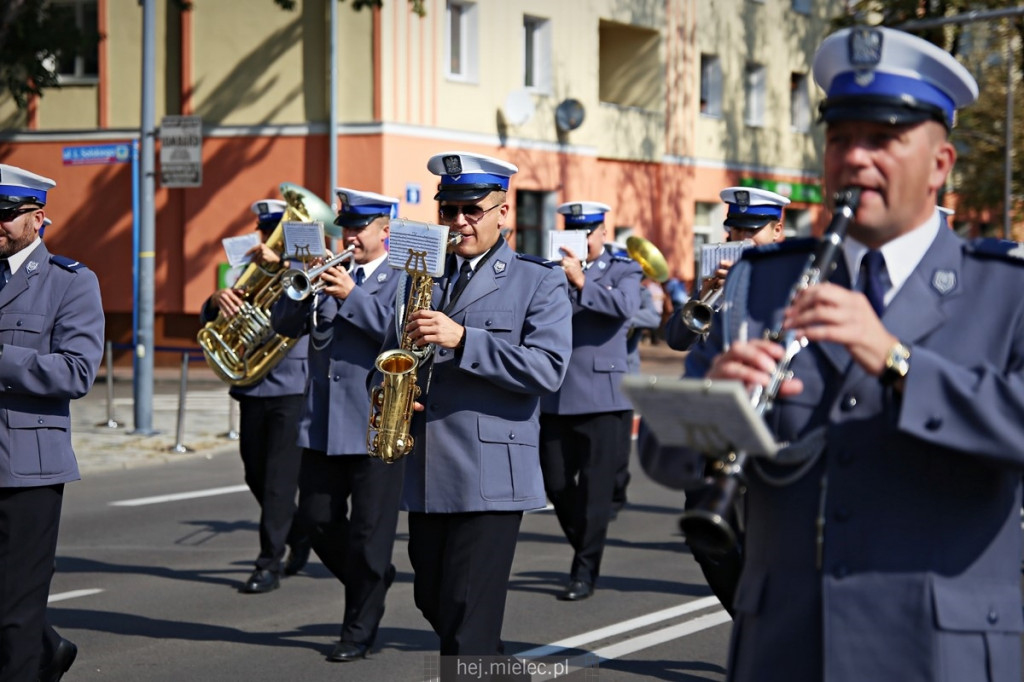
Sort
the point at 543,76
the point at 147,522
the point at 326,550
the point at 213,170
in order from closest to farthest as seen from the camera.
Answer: the point at 326,550
the point at 147,522
the point at 213,170
the point at 543,76

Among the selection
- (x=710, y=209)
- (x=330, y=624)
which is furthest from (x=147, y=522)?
(x=710, y=209)

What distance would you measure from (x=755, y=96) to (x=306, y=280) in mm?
30224

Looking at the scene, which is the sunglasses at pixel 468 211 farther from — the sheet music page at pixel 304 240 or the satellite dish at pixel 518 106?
the satellite dish at pixel 518 106

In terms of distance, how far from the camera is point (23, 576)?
5.64m

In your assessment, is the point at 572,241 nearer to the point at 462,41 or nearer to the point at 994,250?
the point at 994,250

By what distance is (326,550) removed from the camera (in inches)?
305

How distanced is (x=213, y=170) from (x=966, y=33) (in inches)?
845

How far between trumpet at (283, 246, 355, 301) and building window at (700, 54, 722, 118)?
28181 mm

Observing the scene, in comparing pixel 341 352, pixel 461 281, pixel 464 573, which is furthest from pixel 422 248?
pixel 341 352

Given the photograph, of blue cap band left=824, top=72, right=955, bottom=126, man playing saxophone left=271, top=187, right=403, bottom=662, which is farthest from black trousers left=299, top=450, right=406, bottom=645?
blue cap band left=824, top=72, right=955, bottom=126

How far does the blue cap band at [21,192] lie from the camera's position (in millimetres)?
5910

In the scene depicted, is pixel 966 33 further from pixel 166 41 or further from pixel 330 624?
pixel 330 624

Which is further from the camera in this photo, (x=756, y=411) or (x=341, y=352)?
(x=341, y=352)

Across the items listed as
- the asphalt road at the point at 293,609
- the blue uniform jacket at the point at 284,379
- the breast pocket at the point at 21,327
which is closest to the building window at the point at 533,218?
the asphalt road at the point at 293,609
